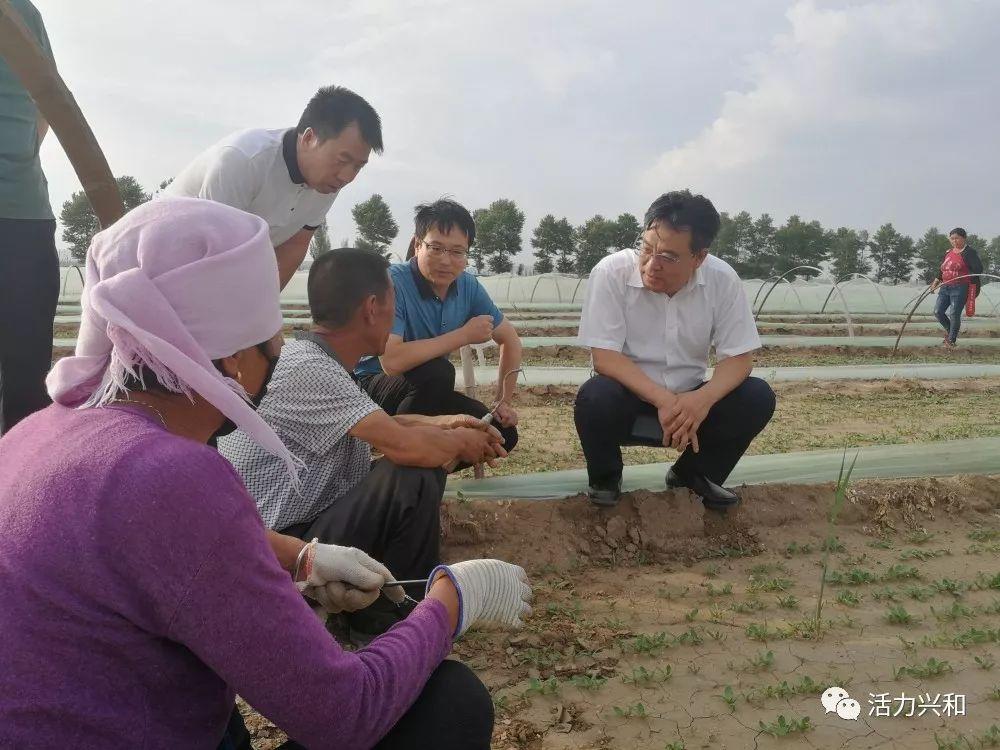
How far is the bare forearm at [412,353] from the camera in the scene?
292cm

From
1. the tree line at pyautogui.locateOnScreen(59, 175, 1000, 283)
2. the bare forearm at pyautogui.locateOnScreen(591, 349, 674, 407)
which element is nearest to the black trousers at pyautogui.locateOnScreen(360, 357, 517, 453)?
the bare forearm at pyautogui.locateOnScreen(591, 349, 674, 407)

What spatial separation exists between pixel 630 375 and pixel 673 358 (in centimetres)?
26

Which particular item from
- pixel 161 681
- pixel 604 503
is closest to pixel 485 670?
pixel 604 503

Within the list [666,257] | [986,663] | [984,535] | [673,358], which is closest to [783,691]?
[986,663]

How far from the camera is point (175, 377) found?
3.20 feet

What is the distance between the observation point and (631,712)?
1.91m

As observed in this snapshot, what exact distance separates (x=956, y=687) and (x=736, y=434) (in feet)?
4.00

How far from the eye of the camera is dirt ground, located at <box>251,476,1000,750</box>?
1.87 m

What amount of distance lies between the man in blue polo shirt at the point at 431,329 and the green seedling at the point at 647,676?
102cm

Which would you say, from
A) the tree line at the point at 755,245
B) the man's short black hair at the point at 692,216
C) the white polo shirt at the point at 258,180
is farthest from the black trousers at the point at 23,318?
the tree line at the point at 755,245

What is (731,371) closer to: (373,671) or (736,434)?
(736,434)

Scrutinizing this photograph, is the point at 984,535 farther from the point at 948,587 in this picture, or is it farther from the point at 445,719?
the point at 445,719

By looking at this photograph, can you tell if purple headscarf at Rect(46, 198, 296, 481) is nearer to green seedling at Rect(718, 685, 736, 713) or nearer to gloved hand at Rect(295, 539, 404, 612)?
gloved hand at Rect(295, 539, 404, 612)

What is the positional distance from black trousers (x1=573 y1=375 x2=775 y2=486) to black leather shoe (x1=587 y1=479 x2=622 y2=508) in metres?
0.02
